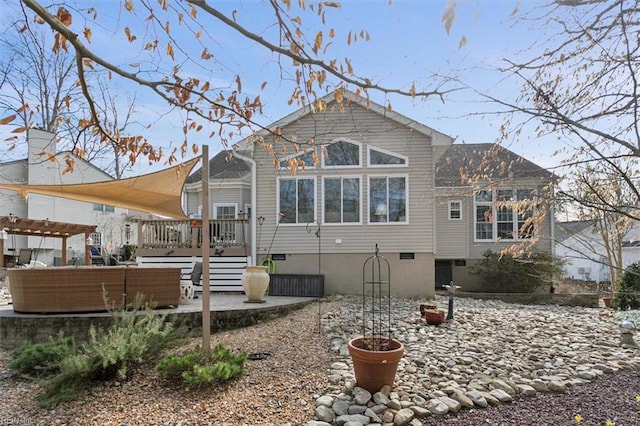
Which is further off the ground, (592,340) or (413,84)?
(413,84)

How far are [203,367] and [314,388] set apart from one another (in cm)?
117

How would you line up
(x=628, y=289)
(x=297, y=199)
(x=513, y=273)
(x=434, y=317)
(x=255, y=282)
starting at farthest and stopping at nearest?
1. (x=513, y=273)
2. (x=297, y=199)
3. (x=628, y=289)
4. (x=255, y=282)
5. (x=434, y=317)

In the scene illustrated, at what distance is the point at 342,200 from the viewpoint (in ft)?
37.0

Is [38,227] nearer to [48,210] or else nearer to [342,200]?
[48,210]

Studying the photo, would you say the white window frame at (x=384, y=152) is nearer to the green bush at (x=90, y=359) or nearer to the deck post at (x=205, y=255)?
the deck post at (x=205, y=255)

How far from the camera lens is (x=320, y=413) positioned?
371 centimetres

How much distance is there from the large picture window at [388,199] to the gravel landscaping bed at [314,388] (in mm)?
4682

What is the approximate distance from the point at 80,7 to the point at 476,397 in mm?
4819

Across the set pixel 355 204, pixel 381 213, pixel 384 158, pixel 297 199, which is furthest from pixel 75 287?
pixel 384 158

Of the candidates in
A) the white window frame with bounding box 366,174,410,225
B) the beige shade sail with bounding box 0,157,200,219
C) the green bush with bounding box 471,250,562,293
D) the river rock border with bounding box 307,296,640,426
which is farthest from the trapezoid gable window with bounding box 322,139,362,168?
the green bush with bounding box 471,250,562,293

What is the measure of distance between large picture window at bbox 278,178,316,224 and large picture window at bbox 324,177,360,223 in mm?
402

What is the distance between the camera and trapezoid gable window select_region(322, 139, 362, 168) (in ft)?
37.0

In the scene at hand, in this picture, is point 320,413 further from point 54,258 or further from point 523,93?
point 54,258

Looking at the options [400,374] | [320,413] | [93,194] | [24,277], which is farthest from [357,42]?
[24,277]
